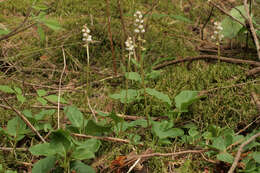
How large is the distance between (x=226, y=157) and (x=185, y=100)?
52 centimetres

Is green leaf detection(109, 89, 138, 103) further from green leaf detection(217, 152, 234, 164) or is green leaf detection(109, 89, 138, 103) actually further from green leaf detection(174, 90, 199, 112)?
green leaf detection(217, 152, 234, 164)

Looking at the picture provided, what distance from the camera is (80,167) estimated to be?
5.12 ft

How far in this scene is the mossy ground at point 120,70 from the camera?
190 centimetres

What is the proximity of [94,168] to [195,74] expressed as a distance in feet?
3.99

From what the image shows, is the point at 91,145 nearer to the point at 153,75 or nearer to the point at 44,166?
the point at 44,166

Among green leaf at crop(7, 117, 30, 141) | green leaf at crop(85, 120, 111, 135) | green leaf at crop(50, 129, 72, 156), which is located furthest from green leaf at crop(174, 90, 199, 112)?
green leaf at crop(7, 117, 30, 141)

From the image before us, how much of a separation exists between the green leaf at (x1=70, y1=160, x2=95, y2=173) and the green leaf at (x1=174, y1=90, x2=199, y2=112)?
0.71 m

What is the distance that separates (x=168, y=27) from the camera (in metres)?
3.27

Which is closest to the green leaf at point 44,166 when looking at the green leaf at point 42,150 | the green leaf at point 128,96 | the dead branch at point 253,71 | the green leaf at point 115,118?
the green leaf at point 42,150

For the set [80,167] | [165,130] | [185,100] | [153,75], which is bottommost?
[80,167]

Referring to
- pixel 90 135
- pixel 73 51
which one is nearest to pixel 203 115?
pixel 90 135

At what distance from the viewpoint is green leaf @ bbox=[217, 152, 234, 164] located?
155 centimetres

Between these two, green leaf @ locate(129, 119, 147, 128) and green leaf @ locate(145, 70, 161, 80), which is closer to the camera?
green leaf @ locate(129, 119, 147, 128)

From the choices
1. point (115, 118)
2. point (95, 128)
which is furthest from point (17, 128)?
point (115, 118)
